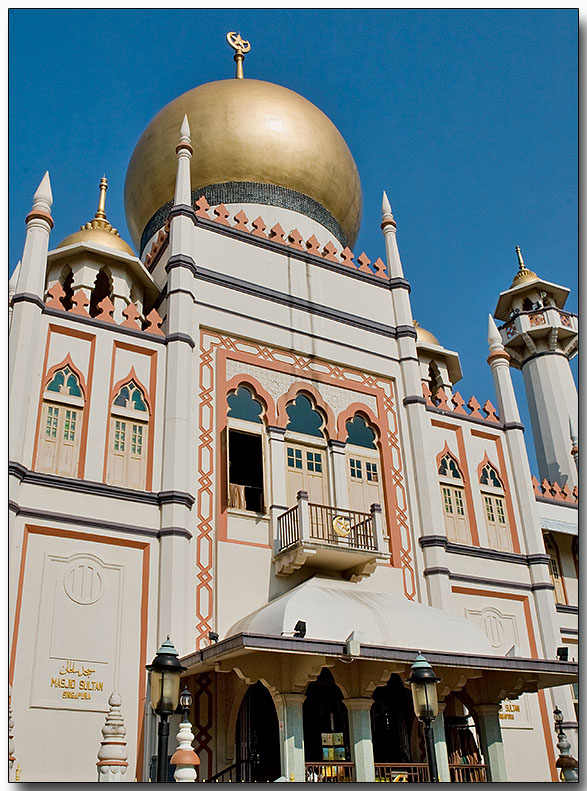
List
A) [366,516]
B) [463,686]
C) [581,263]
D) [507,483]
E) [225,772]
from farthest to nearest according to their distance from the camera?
[507,483]
[366,516]
[463,686]
[225,772]
[581,263]

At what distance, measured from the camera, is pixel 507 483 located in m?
13.5

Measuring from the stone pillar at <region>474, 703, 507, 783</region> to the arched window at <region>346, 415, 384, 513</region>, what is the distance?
10.3 feet

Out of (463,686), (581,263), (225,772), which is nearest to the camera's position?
(581,263)

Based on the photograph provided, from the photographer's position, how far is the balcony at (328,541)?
1022 centimetres

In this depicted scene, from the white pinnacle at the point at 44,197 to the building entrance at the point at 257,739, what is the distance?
23.1 ft

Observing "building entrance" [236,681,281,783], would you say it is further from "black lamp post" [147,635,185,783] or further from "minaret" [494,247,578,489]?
"minaret" [494,247,578,489]

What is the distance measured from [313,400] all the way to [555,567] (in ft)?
20.2

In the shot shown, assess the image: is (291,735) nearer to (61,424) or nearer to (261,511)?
(261,511)

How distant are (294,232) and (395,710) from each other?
25.7ft

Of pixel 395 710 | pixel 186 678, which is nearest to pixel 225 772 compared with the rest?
pixel 186 678

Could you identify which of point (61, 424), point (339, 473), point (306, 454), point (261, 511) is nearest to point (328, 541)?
point (261, 511)

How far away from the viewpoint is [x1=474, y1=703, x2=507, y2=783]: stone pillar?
9.73m

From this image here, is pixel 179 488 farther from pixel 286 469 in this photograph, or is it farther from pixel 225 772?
pixel 225 772

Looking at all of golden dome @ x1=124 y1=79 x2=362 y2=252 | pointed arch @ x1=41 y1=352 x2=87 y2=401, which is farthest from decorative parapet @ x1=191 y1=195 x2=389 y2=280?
pointed arch @ x1=41 y1=352 x2=87 y2=401
